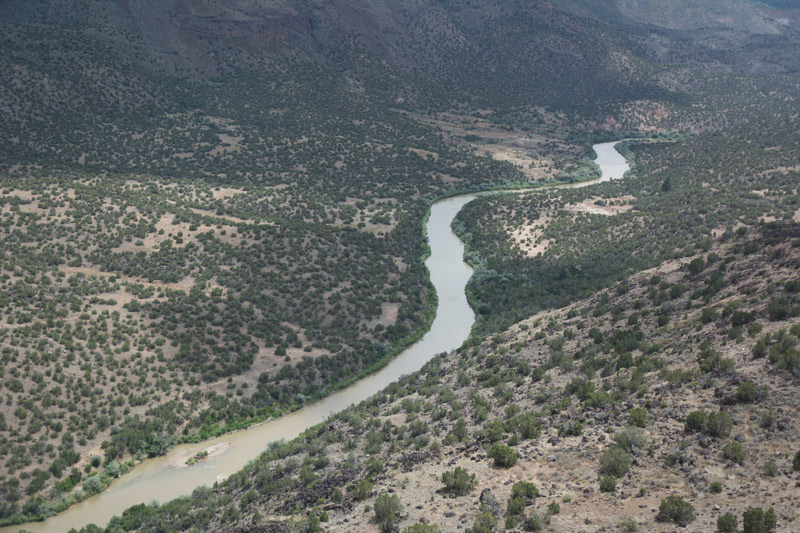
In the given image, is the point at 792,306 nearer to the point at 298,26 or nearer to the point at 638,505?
the point at 638,505

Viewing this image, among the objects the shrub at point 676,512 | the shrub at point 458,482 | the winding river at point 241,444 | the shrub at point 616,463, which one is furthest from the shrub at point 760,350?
the winding river at point 241,444

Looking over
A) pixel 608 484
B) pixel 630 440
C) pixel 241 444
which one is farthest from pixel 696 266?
pixel 241 444

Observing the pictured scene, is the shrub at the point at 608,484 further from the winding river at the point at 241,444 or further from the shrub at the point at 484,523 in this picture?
the winding river at the point at 241,444

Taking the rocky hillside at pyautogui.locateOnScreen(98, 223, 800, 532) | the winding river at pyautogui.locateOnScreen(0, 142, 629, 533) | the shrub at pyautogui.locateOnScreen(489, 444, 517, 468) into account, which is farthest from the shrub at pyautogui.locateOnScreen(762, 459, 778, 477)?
the winding river at pyautogui.locateOnScreen(0, 142, 629, 533)

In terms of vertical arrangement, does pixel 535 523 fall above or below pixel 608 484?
below

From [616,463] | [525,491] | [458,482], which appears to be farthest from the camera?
[458,482]

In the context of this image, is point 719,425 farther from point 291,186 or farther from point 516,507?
point 291,186

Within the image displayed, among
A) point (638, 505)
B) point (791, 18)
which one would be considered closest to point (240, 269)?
point (638, 505)
